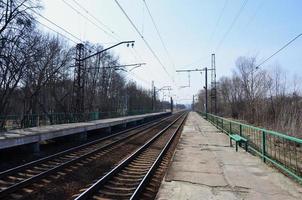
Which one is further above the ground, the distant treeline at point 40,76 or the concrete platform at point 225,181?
the distant treeline at point 40,76

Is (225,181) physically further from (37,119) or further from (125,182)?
(37,119)

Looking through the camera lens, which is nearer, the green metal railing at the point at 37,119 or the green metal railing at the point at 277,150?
the green metal railing at the point at 277,150

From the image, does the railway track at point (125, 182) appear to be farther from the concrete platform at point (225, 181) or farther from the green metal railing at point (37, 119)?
the green metal railing at point (37, 119)

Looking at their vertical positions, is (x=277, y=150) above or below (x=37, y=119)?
below

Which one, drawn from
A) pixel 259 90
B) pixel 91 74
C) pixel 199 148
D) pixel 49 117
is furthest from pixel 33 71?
pixel 259 90

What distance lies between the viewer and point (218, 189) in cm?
820

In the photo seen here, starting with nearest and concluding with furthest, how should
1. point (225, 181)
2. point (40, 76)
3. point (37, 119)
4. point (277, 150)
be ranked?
point (225, 181), point (277, 150), point (37, 119), point (40, 76)

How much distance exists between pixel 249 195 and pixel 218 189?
83 centimetres

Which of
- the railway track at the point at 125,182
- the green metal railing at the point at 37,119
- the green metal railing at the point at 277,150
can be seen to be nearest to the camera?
the railway track at the point at 125,182

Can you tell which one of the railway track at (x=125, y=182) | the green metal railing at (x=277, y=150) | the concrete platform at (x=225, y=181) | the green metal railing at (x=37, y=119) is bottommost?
the railway track at (x=125, y=182)

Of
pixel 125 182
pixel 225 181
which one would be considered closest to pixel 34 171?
pixel 125 182

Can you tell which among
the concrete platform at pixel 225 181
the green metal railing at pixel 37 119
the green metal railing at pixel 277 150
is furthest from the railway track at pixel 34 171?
the green metal railing at pixel 277 150

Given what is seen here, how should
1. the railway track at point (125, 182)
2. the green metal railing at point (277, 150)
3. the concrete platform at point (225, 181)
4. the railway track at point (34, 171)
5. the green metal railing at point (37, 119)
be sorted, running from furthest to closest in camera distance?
the green metal railing at point (37, 119) < the green metal railing at point (277, 150) < the railway track at point (34, 171) < the railway track at point (125, 182) < the concrete platform at point (225, 181)

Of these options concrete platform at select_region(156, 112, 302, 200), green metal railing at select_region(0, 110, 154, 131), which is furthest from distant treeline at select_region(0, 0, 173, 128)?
concrete platform at select_region(156, 112, 302, 200)
